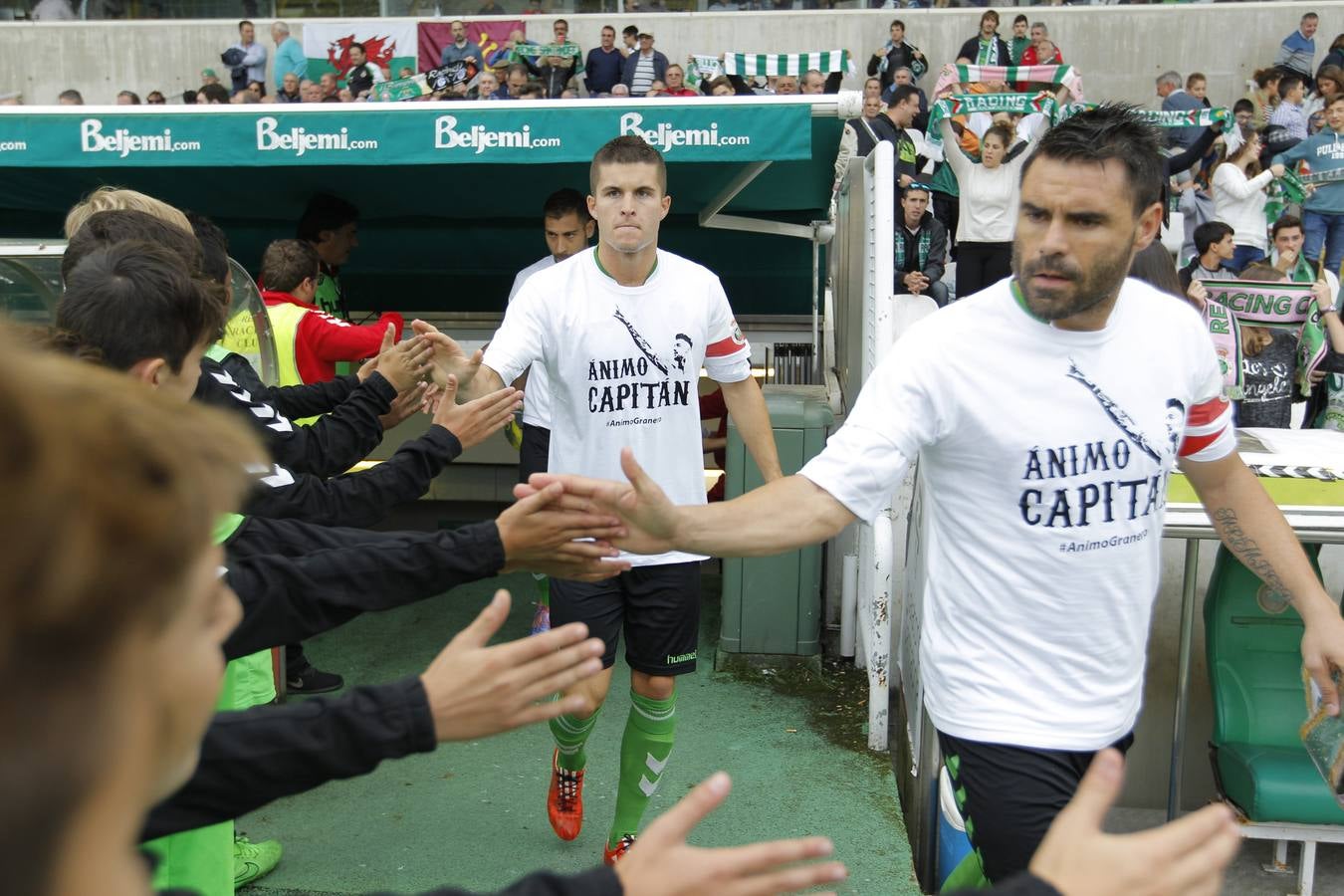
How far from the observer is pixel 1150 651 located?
4840mm

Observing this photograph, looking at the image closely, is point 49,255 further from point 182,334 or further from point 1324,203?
point 1324,203

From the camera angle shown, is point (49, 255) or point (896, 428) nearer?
point (896, 428)

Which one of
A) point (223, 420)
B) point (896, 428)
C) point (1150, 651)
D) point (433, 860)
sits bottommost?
point (433, 860)

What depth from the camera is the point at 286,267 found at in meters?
5.33

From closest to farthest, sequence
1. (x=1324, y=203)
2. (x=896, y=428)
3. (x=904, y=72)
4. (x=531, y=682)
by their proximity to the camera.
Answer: (x=531, y=682)
(x=896, y=428)
(x=1324, y=203)
(x=904, y=72)

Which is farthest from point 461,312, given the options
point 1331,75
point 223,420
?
point 1331,75

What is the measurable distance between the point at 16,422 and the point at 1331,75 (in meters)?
15.4

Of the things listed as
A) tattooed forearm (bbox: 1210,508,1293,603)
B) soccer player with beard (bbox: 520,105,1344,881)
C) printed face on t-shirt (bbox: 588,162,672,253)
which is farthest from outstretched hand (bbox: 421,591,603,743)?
printed face on t-shirt (bbox: 588,162,672,253)

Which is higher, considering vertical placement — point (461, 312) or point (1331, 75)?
point (1331, 75)

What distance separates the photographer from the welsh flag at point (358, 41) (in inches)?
771

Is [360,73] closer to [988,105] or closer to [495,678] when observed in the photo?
[988,105]

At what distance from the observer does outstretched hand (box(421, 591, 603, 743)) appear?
5.31 ft

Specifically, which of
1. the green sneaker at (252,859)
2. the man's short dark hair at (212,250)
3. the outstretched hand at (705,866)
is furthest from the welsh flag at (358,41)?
the outstretched hand at (705,866)

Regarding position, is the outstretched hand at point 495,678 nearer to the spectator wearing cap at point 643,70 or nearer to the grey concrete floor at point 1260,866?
the grey concrete floor at point 1260,866
